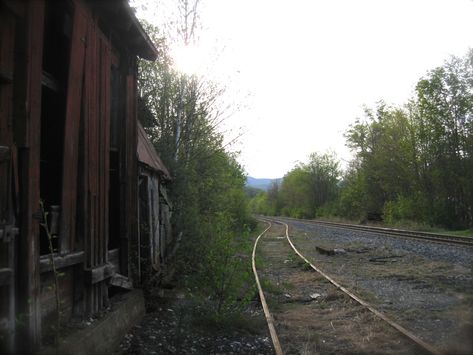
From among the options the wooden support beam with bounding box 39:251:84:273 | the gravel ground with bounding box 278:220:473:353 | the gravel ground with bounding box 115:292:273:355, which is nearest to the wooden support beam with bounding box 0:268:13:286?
the wooden support beam with bounding box 39:251:84:273

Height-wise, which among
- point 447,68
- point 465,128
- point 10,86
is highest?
point 447,68

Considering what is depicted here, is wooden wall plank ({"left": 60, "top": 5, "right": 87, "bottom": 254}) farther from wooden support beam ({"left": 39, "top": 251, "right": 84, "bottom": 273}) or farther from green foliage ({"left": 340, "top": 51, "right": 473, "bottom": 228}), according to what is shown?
green foliage ({"left": 340, "top": 51, "right": 473, "bottom": 228})

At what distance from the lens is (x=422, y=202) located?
33.6 meters

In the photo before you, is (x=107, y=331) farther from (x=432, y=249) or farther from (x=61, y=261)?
(x=432, y=249)

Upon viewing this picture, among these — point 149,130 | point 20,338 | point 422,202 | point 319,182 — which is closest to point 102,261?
point 20,338

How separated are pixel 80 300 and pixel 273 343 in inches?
95.1

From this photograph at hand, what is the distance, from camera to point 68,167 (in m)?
4.99

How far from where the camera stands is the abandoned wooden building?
3.89m

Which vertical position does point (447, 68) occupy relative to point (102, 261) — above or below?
above

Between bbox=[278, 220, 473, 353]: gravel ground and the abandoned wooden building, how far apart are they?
4.21 meters

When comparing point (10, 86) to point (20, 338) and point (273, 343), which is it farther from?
point (273, 343)

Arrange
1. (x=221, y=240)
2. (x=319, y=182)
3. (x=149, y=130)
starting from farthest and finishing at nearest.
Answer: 1. (x=319, y=182)
2. (x=149, y=130)
3. (x=221, y=240)

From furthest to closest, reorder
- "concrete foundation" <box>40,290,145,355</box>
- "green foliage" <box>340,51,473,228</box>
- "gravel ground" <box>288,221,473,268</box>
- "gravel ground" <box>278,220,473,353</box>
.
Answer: "green foliage" <box>340,51,473,228</box>, "gravel ground" <box>288,221,473,268</box>, "gravel ground" <box>278,220,473,353</box>, "concrete foundation" <box>40,290,145,355</box>

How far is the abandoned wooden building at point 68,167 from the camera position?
389 cm
